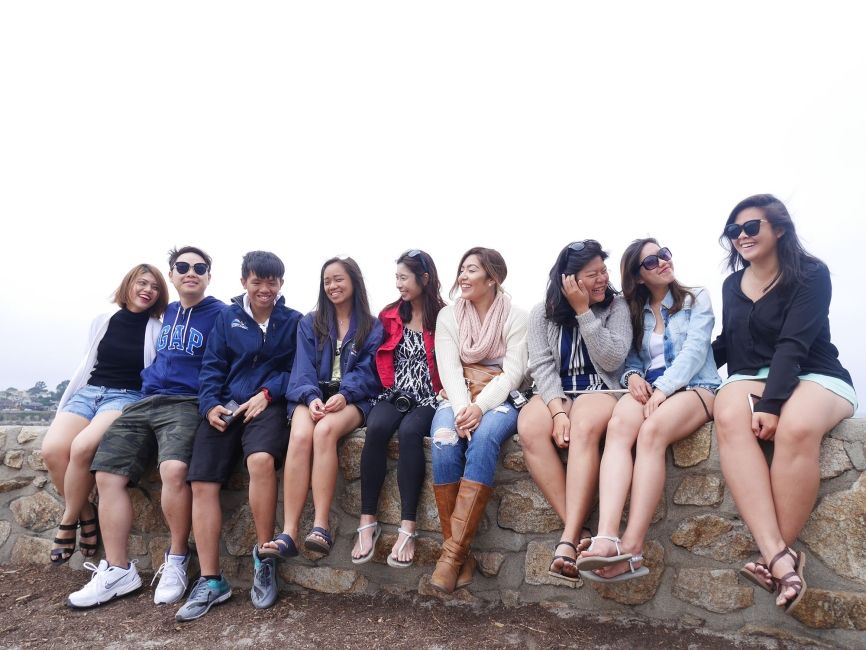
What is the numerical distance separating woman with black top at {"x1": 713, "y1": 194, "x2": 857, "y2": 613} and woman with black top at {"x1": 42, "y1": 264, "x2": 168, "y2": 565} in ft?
10.7

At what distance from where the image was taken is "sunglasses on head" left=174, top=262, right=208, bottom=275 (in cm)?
348

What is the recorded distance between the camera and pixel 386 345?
10.3ft

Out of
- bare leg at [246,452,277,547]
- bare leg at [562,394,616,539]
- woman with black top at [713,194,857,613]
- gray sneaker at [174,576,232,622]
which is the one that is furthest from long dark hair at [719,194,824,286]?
gray sneaker at [174,576,232,622]

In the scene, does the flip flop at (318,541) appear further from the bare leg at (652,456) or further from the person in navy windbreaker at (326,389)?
the bare leg at (652,456)

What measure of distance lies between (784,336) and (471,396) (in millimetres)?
1447

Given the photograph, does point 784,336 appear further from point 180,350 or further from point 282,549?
point 180,350

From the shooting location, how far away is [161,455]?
2826mm

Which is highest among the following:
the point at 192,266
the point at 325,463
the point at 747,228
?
the point at 747,228

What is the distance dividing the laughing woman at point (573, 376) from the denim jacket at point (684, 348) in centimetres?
15

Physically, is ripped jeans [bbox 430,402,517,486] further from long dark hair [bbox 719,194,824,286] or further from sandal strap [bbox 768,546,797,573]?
long dark hair [bbox 719,194,824,286]

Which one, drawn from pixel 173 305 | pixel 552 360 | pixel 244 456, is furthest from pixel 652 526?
pixel 173 305

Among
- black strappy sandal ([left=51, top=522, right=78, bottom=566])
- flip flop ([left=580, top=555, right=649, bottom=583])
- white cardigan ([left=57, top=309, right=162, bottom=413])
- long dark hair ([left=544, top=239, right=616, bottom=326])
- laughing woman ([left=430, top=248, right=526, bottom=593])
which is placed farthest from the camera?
white cardigan ([left=57, top=309, right=162, bottom=413])

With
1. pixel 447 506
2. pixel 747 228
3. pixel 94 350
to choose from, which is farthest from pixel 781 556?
pixel 94 350

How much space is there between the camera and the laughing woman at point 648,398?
2.09m
